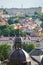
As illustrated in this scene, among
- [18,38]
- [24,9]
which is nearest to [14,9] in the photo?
[24,9]

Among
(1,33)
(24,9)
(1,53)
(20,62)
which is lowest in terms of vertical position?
(24,9)

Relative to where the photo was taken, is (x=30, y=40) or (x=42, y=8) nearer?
(x=30, y=40)

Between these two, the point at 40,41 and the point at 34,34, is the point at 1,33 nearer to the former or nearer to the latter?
the point at 34,34

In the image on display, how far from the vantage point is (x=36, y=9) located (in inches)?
4227

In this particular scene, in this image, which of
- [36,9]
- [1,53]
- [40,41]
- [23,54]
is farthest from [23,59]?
[36,9]

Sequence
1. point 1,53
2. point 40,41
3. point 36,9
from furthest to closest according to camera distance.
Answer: point 36,9 < point 40,41 < point 1,53

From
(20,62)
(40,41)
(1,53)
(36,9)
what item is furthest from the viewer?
(36,9)

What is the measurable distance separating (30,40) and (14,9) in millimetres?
70892

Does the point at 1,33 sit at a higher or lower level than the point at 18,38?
lower

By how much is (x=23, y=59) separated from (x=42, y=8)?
324 ft

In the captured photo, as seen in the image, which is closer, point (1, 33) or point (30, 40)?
point (30, 40)

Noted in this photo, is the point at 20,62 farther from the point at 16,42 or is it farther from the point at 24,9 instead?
the point at 24,9

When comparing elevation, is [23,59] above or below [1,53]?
above

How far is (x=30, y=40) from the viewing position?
3956 centimetres
